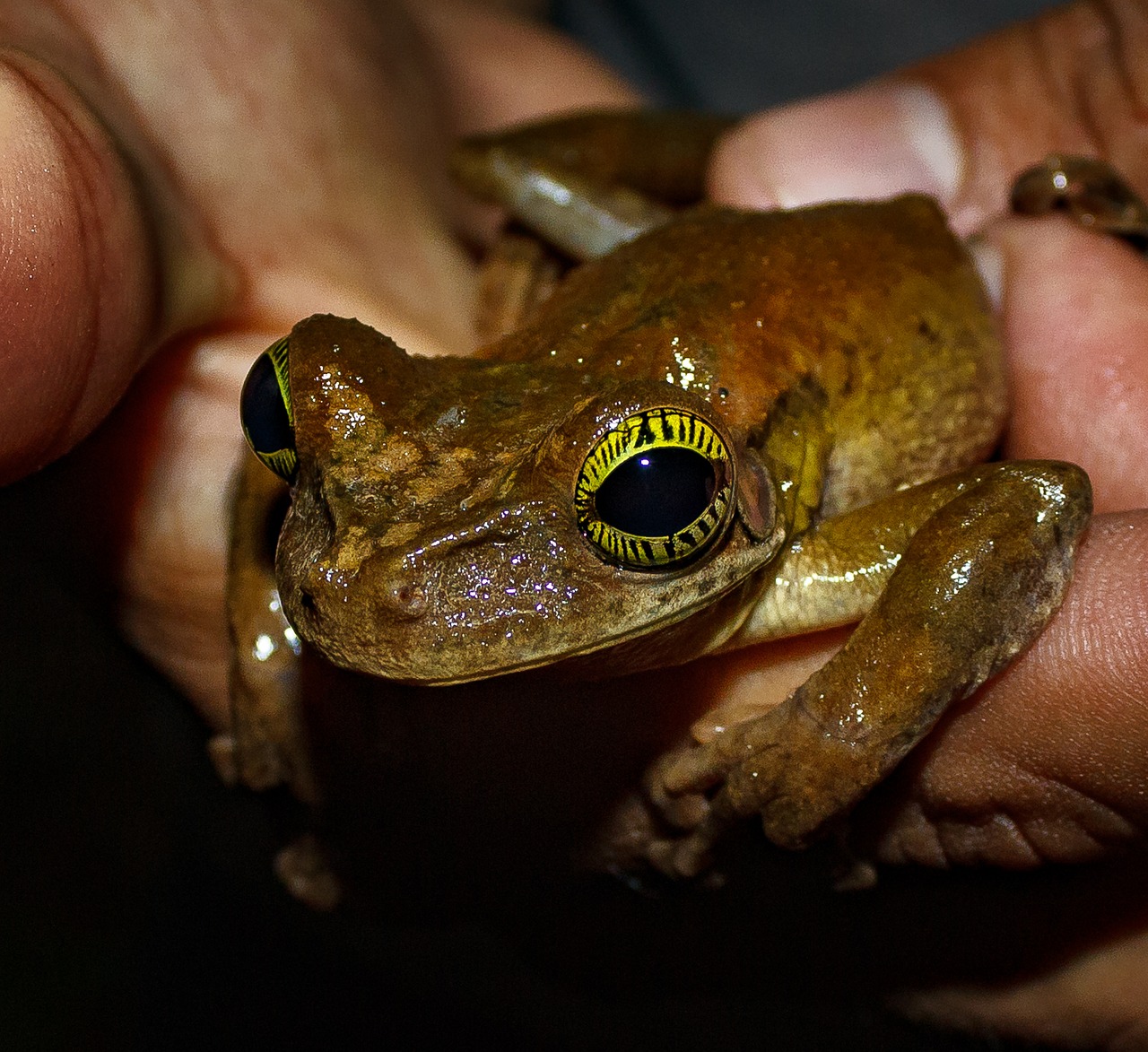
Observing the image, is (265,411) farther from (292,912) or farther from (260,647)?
(292,912)

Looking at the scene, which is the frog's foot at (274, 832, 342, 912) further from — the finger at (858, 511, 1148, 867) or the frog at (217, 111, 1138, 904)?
the finger at (858, 511, 1148, 867)

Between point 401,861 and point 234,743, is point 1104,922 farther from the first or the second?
point 234,743

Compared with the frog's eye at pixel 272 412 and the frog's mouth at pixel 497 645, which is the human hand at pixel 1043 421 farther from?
the frog's eye at pixel 272 412

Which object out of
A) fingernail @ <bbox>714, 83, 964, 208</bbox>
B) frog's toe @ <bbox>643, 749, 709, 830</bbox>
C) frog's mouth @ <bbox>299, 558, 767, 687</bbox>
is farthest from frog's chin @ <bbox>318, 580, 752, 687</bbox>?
fingernail @ <bbox>714, 83, 964, 208</bbox>

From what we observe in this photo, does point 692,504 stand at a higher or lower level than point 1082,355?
lower

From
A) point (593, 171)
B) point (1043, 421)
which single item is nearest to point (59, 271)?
point (593, 171)

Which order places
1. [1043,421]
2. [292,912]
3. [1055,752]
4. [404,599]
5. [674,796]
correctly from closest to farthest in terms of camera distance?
[404,599], [1055,752], [674,796], [1043,421], [292,912]
